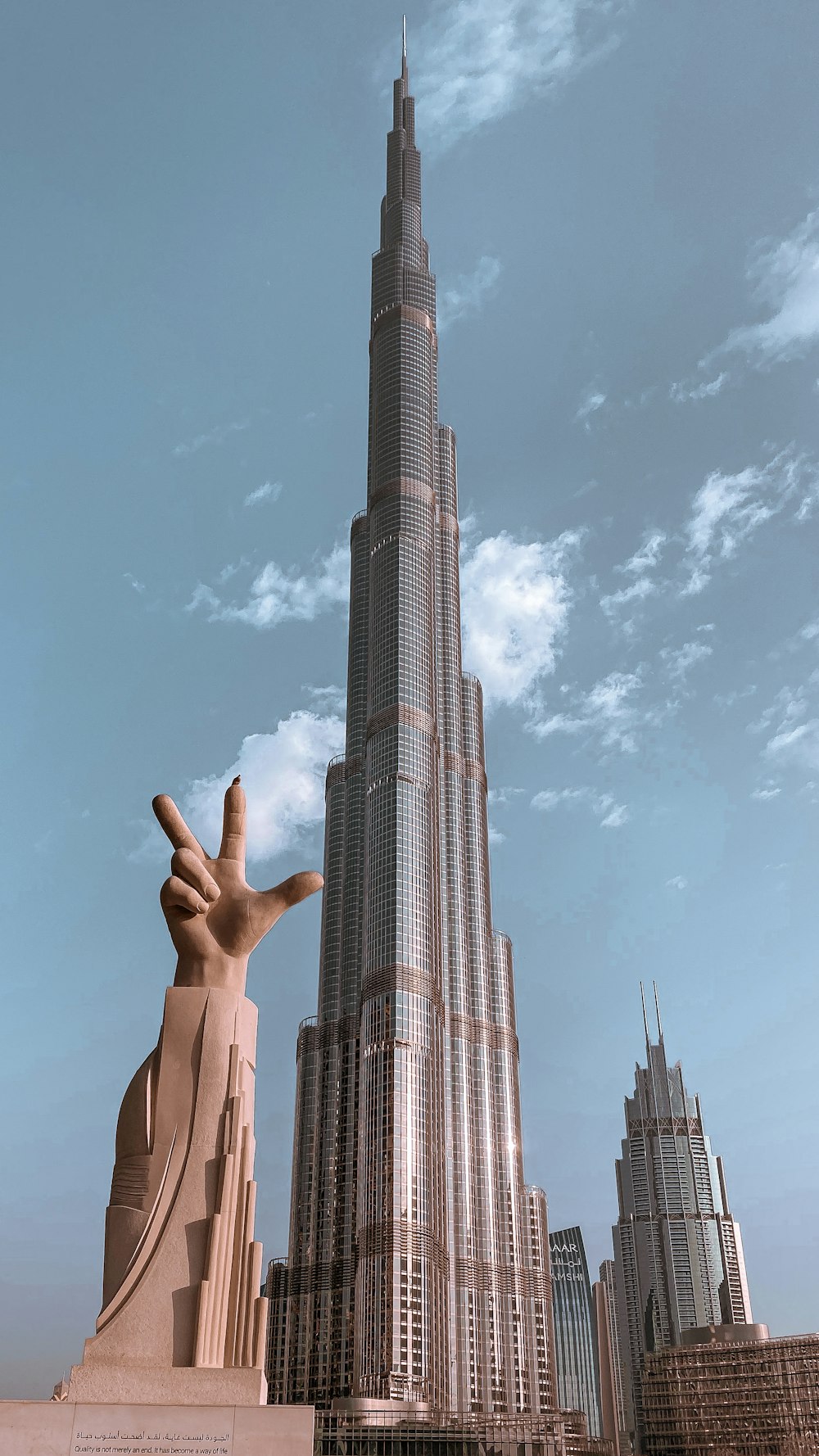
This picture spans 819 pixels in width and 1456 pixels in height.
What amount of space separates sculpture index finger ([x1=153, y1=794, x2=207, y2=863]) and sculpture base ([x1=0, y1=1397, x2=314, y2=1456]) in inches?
315

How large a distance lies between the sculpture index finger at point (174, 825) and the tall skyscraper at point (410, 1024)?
10425 cm

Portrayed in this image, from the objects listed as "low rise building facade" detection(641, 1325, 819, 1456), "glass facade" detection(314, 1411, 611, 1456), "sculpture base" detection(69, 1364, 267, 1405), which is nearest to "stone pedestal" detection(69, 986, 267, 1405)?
"sculpture base" detection(69, 1364, 267, 1405)

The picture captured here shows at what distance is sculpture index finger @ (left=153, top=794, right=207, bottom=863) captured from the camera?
2025 cm

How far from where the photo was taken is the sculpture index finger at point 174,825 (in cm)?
2025

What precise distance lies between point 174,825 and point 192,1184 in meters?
5.60

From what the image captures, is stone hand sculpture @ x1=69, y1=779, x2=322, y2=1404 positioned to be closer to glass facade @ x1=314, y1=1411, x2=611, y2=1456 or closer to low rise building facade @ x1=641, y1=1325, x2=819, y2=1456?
glass facade @ x1=314, y1=1411, x2=611, y2=1456

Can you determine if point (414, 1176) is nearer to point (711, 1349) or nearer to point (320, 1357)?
point (320, 1357)

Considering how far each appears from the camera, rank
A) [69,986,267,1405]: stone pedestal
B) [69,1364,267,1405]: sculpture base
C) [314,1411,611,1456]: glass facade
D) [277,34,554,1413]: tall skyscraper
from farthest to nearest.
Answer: [277,34,554,1413]: tall skyscraper, [314,1411,611,1456]: glass facade, [69,986,267,1405]: stone pedestal, [69,1364,267,1405]: sculpture base

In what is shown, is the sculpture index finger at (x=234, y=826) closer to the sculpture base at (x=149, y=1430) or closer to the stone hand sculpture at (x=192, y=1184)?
the stone hand sculpture at (x=192, y=1184)

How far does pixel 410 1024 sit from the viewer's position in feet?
413

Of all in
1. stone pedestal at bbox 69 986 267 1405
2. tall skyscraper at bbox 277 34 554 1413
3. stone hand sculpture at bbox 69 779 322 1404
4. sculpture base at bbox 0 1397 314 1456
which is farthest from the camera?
tall skyscraper at bbox 277 34 554 1413

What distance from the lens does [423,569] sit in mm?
153625

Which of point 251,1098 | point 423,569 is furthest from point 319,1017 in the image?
point 251,1098

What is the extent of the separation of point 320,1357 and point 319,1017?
37.7 meters
